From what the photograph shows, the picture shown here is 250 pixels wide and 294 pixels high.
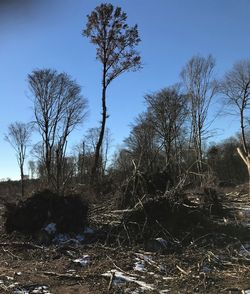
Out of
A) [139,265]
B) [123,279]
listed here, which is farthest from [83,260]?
[123,279]

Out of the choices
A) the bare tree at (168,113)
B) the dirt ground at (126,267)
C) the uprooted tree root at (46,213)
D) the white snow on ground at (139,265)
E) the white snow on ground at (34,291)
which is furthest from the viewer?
the bare tree at (168,113)

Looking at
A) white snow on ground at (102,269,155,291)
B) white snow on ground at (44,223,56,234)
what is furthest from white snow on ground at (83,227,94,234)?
white snow on ground at (102,269,155,291)

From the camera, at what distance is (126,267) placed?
8.39 m

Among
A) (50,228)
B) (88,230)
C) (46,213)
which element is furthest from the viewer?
(46,213)

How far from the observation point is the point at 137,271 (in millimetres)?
8094

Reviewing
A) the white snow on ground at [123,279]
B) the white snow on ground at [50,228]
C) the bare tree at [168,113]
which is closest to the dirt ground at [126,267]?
the white snow on ground at [123,279]

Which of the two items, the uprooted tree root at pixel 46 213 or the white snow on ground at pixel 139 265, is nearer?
the white snow on ground at pixel 139 265

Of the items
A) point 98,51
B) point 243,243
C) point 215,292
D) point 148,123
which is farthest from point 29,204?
point 148,123

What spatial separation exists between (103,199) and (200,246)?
5436mm

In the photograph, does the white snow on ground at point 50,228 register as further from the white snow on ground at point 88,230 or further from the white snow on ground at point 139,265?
the white snow on ground at point 139,265

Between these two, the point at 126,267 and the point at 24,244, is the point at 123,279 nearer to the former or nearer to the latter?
the point at 126,267

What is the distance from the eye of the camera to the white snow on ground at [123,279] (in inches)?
281

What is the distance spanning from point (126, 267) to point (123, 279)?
842 mm

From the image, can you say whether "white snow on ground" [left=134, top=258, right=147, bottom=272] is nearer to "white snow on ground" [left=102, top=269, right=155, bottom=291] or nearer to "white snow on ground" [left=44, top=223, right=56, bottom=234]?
"white snow on ground" [left=102, top=269, right=155, bottom=291]
